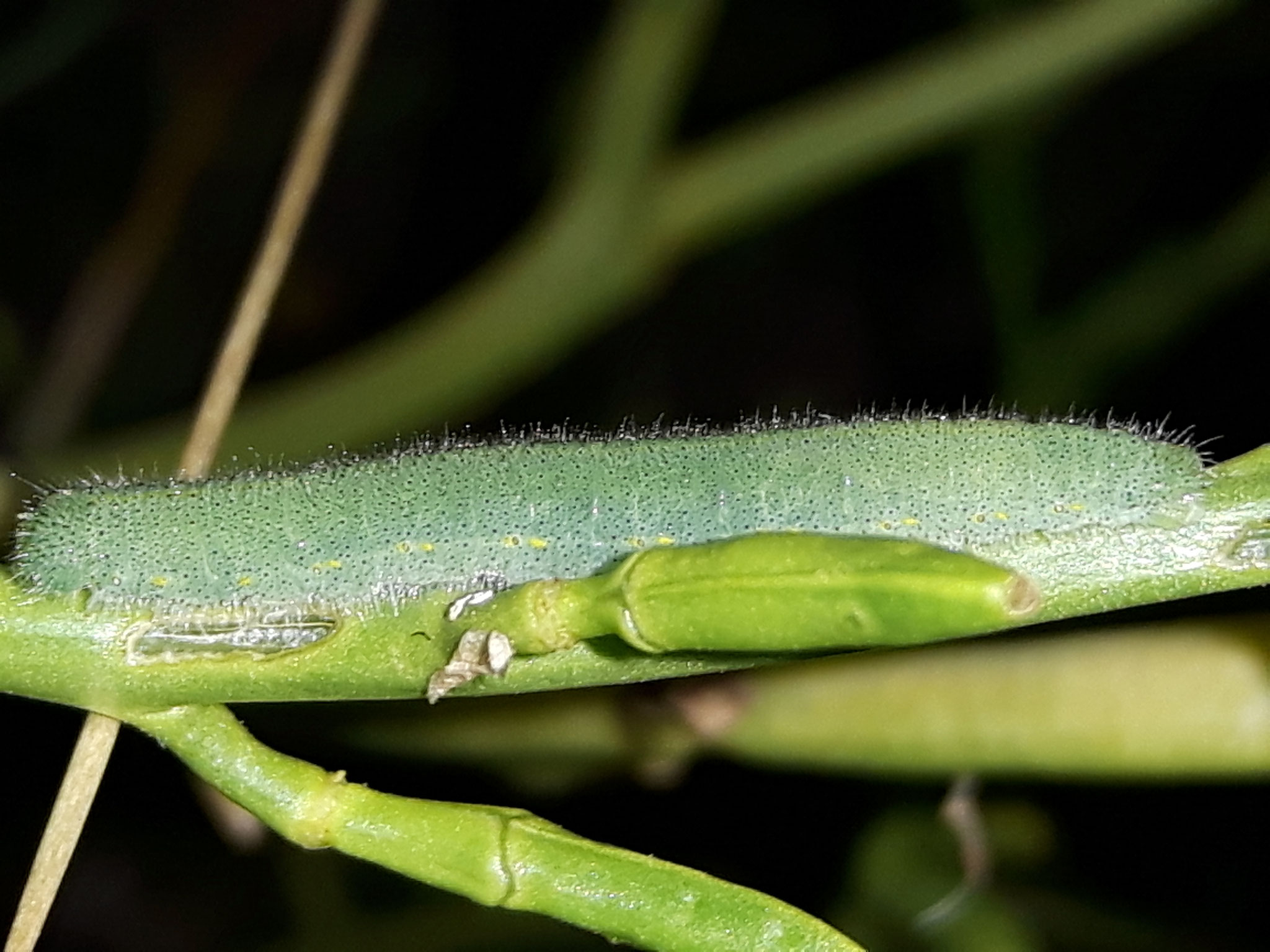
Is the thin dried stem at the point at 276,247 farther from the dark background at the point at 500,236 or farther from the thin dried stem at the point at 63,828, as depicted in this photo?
the dark background at the point at 500,236

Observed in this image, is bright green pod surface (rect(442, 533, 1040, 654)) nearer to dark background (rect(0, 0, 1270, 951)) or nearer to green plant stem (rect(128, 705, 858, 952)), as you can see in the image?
green plant stem (rect(128, 705, 858, 952))

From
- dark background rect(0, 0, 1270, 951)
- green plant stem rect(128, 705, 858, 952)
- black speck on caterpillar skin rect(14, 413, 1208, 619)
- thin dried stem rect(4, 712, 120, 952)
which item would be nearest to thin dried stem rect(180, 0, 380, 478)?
black speck on caterpillar skin rect(14, 413, 1208, 619)

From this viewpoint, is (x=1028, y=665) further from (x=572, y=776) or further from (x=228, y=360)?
(x=228, y=360)

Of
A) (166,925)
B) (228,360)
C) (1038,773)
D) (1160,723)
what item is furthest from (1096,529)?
(166,925)

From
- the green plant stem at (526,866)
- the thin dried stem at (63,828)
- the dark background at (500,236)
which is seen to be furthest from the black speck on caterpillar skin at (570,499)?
the dark background at (500,236)

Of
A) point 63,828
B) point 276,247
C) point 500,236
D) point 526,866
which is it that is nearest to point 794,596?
point 526,866

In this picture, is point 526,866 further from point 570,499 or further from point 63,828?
point 570,499
